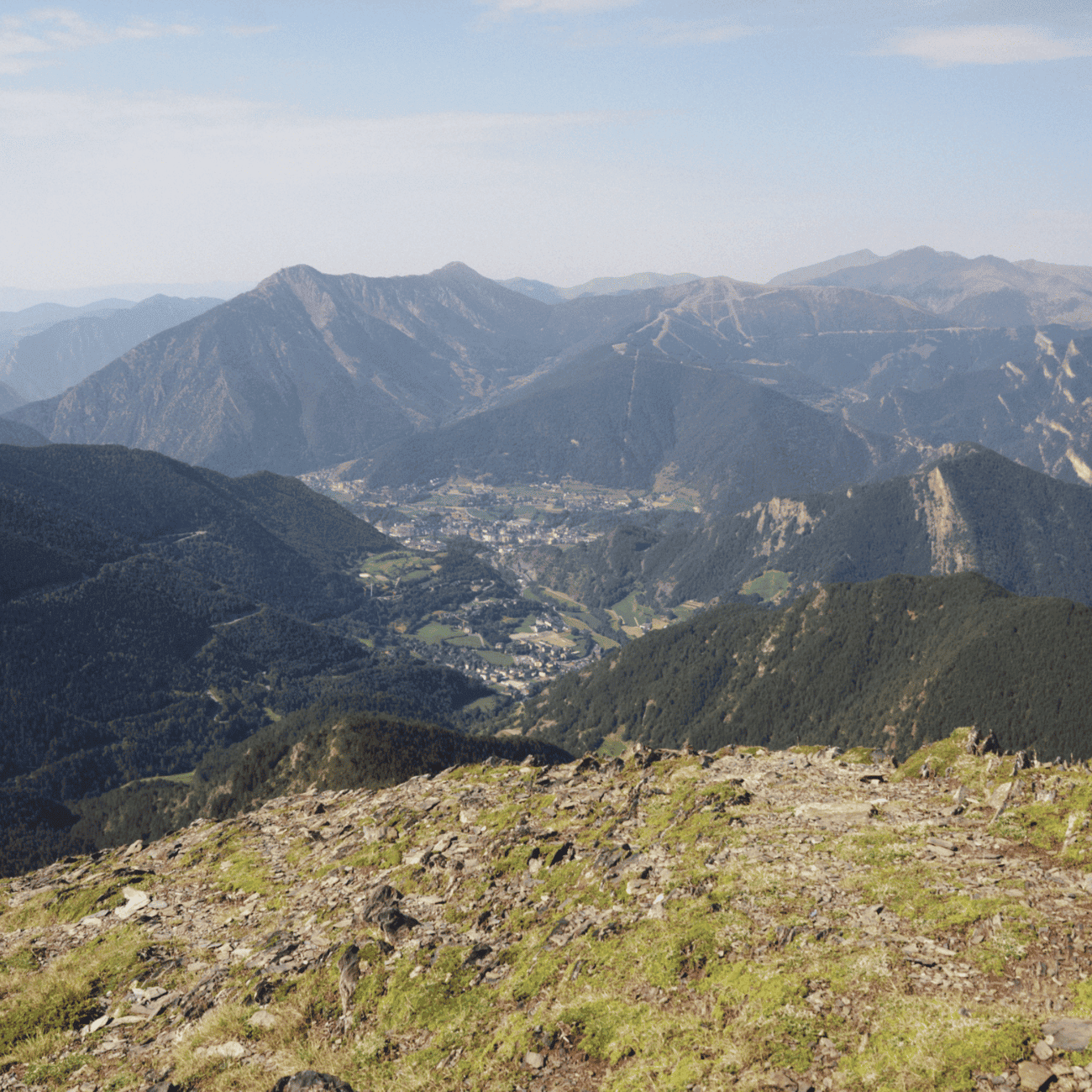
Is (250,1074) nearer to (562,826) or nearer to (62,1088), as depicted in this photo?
(62,1088)

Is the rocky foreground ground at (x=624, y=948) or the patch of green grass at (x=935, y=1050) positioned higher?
the patch of green grass at (x=935, y=1050)

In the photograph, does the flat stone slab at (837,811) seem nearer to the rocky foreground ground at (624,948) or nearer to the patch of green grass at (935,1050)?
the rocky foreground ground at (624,948)

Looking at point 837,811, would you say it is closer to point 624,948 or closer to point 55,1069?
point 624,948

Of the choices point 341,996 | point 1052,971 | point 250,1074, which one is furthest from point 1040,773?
point 250,1074

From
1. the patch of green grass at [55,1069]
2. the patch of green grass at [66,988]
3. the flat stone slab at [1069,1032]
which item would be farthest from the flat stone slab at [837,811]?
the patch of green grass at [66,988]

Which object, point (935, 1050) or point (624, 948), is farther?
point (624, 948)

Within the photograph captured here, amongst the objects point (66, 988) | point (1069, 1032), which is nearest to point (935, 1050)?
point (1069, 1032)
